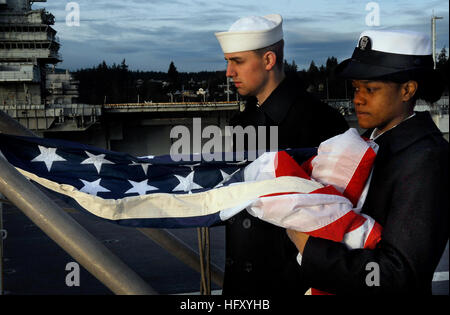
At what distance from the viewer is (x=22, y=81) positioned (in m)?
39.0

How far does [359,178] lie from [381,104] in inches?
17.7

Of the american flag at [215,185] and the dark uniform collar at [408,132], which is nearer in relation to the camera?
the american flag at [215,185]

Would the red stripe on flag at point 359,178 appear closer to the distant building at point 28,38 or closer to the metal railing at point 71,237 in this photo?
the metal railing at point 71,237

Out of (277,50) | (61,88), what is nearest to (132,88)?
(61,88)

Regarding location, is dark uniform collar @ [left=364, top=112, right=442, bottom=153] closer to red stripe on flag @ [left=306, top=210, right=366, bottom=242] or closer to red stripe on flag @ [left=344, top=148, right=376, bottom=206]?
red stripe on flag @ [left=344, top=148, right=376, bottom=206]

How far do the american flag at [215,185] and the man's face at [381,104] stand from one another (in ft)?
0.50

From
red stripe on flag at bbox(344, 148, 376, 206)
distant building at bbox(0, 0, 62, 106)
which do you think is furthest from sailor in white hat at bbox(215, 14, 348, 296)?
distant building at bbox(0, 0, 62, 106)

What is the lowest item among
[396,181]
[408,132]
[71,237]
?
[71,237]

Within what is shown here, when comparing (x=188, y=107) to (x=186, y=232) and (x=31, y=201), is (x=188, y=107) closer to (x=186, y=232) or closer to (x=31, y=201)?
(x=186, y=232)

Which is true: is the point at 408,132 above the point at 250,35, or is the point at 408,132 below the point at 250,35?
below

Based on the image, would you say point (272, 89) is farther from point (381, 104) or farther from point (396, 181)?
point (396, 181)

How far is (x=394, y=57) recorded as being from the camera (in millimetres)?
2434

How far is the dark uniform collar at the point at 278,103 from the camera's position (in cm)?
391

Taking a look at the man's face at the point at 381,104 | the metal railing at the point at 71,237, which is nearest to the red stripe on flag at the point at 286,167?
the man's face at the point at 381,104
